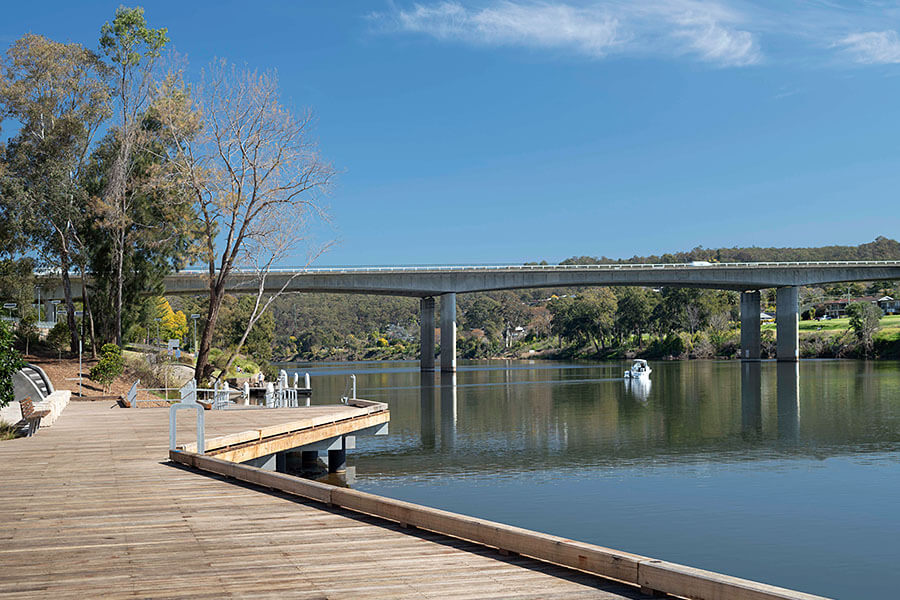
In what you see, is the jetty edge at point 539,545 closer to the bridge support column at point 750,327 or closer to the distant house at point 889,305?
the bridge support column at point 750,327

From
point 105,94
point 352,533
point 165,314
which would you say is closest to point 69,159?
point 105,94

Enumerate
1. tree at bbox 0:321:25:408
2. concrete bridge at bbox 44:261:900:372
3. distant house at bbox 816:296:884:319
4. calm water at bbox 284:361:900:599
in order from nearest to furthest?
calm water at bbox 284:361:900:599
tree at bbox 0:321:25:408
concrete bridge at bbox 44:261:900:372
distant house at bbox 816:296:884:319

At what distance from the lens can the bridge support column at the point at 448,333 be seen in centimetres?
8106

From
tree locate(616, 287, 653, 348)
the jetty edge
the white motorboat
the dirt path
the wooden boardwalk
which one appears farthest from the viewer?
tree locate(616, 287, 653, 348)

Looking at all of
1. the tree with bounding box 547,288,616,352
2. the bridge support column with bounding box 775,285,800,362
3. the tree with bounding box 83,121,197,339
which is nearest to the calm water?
the tree with bounding box 83,121,197,339

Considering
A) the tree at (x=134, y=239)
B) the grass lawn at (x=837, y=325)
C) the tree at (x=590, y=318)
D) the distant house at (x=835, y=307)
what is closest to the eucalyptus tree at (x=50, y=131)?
the tree at (x=134, y=239)

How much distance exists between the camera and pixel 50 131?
143ft

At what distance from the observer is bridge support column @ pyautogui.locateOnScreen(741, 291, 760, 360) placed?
9231 cm

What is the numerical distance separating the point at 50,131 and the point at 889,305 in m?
134

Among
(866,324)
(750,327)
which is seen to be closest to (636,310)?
(866,324)

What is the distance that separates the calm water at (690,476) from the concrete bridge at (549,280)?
3727 centimetres

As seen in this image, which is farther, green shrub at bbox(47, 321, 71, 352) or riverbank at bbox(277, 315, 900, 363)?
riverbank at bbox(277, 315, 900, 363)

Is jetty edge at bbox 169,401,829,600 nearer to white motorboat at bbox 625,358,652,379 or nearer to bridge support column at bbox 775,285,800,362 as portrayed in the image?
white motorboat at bbox 625,358,652,379

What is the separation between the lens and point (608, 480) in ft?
65.6
